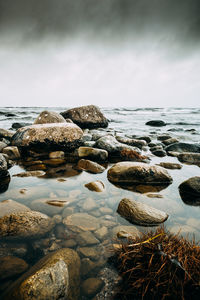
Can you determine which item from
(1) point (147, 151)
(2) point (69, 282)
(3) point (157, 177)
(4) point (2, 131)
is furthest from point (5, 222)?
(4) point (2, 131)

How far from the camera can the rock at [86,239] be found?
188cm

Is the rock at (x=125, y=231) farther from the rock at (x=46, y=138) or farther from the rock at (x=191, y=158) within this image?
the rock at (x=46, y=138)

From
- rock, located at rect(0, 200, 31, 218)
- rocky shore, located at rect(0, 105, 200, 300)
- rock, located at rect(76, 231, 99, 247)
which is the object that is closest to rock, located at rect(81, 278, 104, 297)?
rocky shore, located at rect(0, 105, 200, 300)

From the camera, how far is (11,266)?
59.0 inches

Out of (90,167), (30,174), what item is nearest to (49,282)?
(30,174)

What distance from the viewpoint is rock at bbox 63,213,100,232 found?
6.83 ft

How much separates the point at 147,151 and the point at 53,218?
4647mm

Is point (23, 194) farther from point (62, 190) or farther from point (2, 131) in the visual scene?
point (2, 131)

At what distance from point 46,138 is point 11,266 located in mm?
4034

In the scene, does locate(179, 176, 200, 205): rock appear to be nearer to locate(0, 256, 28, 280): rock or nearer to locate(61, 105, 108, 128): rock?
locate(0, 256, 28, 280): rock

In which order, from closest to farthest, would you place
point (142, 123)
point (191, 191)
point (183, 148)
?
point (191, 191) → point (183, 148) → point (142, 123)

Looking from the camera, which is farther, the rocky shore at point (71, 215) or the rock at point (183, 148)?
the rock at point (183, 148)

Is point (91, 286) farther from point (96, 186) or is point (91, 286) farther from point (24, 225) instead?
point (96, 186)

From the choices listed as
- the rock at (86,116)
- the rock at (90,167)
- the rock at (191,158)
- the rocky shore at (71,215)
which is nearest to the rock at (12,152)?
the rocky shore at (71,215)
